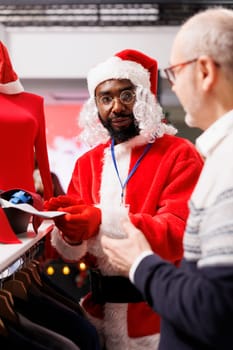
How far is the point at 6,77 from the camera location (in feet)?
6.72

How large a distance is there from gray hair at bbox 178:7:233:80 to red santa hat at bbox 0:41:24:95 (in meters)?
1.15

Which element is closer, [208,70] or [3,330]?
[208,70]

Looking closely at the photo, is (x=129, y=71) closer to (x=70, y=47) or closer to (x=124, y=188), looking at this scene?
(x=124, y=188)

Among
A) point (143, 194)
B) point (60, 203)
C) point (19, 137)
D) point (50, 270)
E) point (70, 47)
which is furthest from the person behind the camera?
point (70, 47)

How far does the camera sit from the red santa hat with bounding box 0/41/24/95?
2035 mm

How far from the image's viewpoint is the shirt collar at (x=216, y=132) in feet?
3.24

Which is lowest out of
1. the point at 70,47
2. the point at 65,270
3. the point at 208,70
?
the point at 65,270

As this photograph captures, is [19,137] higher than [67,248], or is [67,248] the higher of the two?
[19,137]

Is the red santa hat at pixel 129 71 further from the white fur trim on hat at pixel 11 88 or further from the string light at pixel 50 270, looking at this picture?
the string light at pixel 50 270

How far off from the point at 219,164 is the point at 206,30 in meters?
→ 0.26

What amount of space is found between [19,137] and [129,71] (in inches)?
19.3

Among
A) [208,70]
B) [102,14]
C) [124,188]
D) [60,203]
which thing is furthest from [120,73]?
[102,14]

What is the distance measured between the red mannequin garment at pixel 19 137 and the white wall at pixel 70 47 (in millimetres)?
2279

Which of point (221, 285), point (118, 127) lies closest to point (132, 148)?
point (118, 127)
